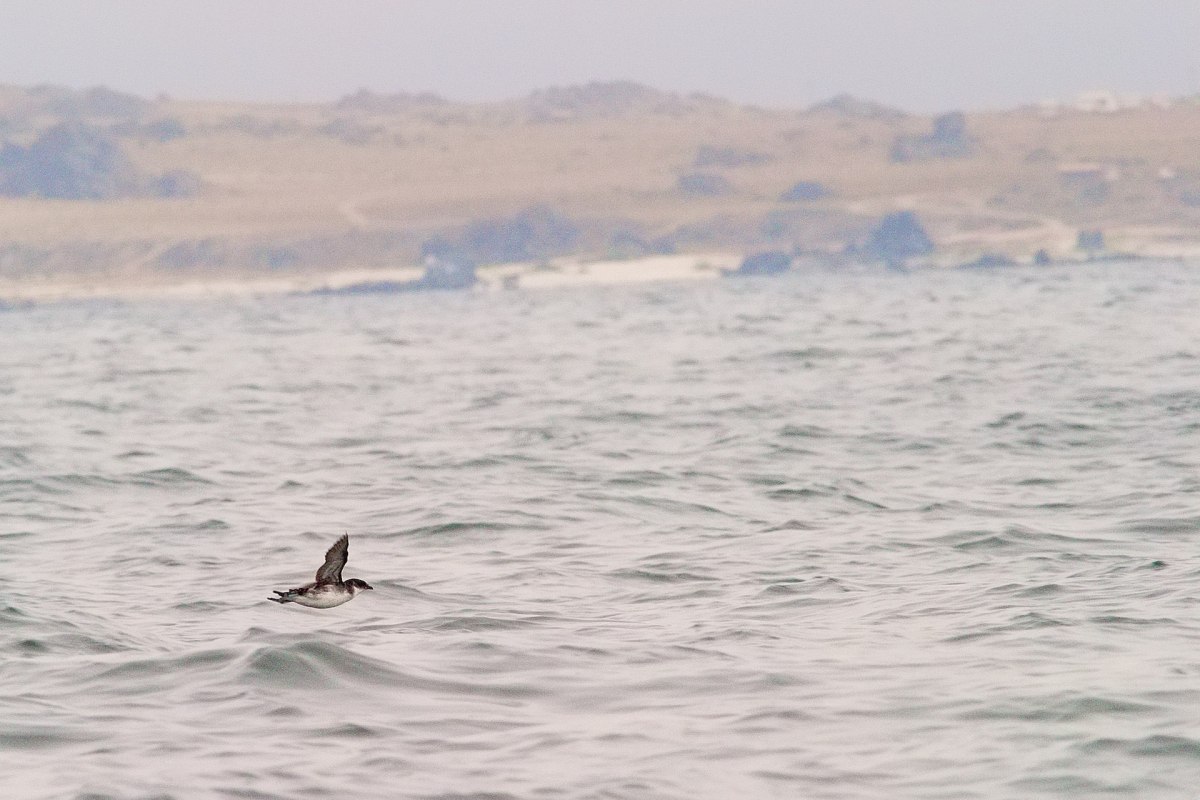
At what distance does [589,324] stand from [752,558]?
45.8 m

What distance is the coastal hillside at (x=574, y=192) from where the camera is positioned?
438ft

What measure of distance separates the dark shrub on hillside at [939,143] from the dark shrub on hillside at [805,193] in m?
16.8

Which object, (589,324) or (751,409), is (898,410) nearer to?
(751,409)

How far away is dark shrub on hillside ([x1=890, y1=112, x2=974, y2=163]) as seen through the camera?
168500mm

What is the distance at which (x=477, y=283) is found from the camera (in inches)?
4540

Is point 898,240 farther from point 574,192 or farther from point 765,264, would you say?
point 574,192

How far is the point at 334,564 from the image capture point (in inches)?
481

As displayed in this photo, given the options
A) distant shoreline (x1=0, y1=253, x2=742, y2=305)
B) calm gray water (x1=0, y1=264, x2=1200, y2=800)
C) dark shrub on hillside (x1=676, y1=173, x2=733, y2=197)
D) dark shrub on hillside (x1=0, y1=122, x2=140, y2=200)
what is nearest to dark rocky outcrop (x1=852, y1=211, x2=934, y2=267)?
distant shoreline (x1=0, y1=253, x2=742, y2=305)

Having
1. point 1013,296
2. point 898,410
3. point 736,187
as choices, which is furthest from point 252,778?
point 736,187

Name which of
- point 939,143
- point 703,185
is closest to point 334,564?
point 703,185

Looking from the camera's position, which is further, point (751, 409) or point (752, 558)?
point (751, 409)

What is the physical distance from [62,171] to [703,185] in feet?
182

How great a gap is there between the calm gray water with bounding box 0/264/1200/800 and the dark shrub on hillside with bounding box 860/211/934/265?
91.7 m

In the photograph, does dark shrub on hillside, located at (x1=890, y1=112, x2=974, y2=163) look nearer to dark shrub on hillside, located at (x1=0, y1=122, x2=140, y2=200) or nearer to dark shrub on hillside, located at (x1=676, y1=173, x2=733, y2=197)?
dark shrub on hillside, located at (x1=676, y1=173, x2=733, y2=197)
